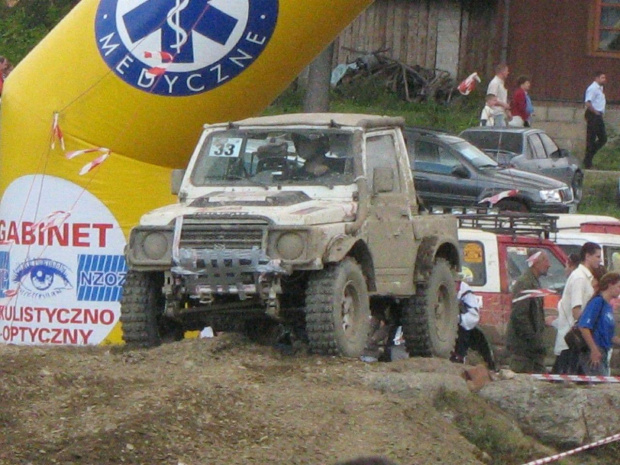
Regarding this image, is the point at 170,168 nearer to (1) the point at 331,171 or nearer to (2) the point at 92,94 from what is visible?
(2) the point at 92,94

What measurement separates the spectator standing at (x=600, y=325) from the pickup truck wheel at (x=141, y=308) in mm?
3840

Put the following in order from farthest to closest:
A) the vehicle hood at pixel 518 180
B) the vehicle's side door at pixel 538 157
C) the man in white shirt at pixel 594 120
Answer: the man in white shirt at pixel 594 120 < the vehicle's side door at pixel 538 157 < the vehicle hood at pixel 518 180

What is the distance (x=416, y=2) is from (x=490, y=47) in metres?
1.90

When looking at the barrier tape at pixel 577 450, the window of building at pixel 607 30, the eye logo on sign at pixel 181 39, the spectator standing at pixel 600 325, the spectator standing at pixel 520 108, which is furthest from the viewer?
the window of building at pixel 607 30

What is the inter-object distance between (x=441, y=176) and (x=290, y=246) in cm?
1238

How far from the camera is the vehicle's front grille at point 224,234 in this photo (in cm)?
945

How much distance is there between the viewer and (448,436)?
8438mm

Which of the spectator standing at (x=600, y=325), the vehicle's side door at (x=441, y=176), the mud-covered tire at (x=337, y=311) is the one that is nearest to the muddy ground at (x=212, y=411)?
the mud-covered tire at (x=337, y=311)

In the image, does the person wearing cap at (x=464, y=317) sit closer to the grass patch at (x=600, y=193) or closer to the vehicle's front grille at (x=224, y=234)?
the vehicle's front grille at (x=224, y=234)

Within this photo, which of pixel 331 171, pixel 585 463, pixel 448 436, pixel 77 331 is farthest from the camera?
pixel 77 331

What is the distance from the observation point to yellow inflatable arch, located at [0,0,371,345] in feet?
37.4

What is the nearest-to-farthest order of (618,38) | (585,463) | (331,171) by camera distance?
1. (585,463)
2. (331,171)
3. (618,38)

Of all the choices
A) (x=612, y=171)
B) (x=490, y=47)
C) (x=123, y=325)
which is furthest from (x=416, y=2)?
(x=123, y=325)

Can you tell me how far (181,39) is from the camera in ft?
37.4
